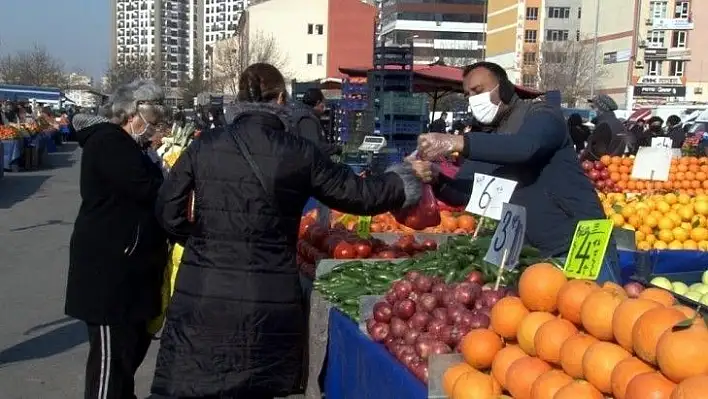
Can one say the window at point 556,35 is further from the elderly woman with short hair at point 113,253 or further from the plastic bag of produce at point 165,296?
the elderly woman with short hair at point 113,253

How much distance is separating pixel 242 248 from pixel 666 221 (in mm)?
4624

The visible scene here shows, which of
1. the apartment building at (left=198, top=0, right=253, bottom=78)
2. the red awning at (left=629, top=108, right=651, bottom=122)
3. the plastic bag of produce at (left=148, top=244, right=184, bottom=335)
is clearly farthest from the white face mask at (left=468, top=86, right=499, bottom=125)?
→ the apartment building at (left=198, top=0, right=253, bottom=78)

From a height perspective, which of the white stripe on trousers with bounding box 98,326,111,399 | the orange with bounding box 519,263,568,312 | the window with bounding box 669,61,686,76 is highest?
the window with bounding box 669,61,686,76

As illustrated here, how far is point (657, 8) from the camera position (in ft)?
257

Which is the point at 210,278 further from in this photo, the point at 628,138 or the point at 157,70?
the point at 157,70

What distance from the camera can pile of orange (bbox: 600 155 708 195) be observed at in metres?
9.92

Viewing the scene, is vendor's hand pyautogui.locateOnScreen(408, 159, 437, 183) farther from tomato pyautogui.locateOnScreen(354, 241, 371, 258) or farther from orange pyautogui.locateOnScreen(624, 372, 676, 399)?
orange pyautogui.locateOnScreen(624, 372, 676, 399)

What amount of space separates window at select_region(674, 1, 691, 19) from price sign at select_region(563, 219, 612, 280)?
80.7 metres

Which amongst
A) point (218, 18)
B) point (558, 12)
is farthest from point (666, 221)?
point (218, 18)

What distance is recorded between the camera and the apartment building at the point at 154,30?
17000 cm

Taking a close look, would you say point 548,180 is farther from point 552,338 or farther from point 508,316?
point 552,338

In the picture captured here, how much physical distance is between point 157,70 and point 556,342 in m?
86.9

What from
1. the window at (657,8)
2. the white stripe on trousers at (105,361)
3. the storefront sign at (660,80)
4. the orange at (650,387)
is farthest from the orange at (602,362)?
the window at (657,8)

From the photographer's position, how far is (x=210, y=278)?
10.3 ft
